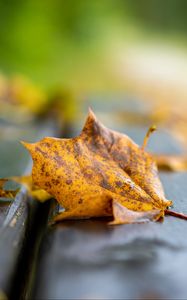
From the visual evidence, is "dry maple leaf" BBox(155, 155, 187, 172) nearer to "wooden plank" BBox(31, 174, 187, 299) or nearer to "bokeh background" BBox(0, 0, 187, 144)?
"wooden plank" BBox(31, 174, 187, 299)

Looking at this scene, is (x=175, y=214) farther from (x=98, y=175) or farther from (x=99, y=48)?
(x=99, y=48)

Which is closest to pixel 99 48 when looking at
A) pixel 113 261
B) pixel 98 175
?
pixel 98 175

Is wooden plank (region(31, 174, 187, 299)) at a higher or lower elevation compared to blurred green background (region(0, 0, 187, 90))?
higher

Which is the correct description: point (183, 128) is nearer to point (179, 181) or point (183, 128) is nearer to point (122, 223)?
point (179, 181)

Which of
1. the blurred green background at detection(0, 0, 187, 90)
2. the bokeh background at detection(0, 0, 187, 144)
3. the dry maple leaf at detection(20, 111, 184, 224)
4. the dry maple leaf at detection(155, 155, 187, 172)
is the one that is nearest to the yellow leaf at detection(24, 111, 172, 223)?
the dry maple leaf at detection(20, 111, 184, 224)

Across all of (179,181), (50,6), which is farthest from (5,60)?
(179,181)

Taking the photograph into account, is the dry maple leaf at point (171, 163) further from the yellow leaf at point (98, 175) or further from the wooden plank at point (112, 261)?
the wooden plank at point (112, 261)
